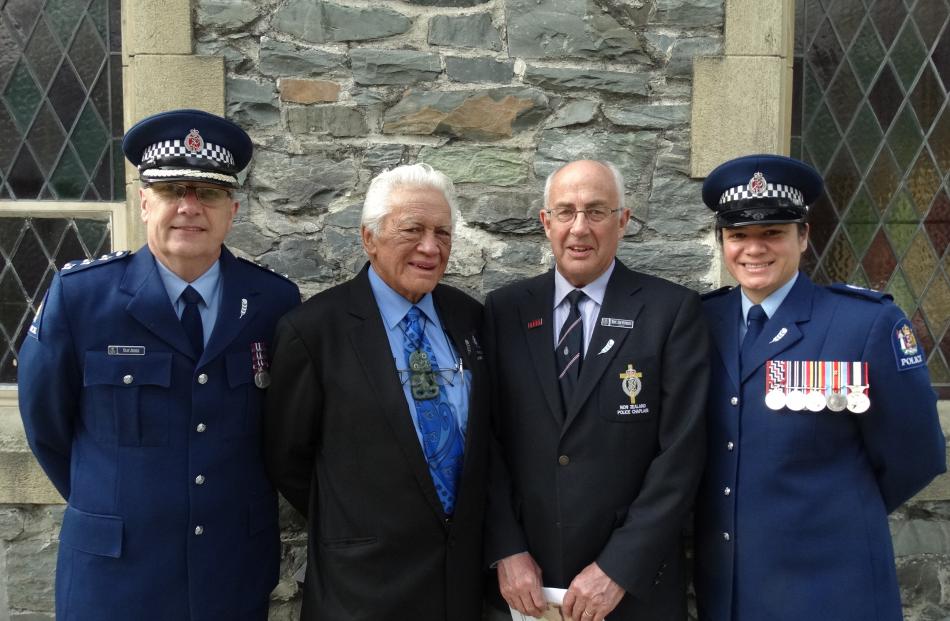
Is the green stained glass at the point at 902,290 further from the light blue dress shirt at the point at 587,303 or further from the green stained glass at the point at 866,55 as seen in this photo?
the light blue dress shirt at the point at 587,303

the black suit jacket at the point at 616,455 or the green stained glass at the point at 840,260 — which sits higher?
the green stained glass at the point at 840,260

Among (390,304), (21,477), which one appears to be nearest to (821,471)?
(390,304)

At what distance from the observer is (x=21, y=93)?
3281 millimetres

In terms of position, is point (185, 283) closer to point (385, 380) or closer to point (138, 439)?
point (138, 439)

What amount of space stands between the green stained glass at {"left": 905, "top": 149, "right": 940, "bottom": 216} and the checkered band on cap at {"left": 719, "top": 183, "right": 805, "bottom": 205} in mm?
1360

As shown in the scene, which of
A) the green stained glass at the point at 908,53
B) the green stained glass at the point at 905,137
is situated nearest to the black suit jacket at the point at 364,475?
the green stained glass at the point at 905,137

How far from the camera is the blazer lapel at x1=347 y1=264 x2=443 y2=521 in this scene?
7.17 ft

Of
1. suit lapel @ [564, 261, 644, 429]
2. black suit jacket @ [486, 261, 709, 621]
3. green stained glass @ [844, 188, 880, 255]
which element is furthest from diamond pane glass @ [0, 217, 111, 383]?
green stained glass @ [844, 188, 880, 255]

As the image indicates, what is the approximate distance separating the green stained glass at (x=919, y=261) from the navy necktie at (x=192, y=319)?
2.94 metres

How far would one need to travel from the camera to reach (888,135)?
3369mm

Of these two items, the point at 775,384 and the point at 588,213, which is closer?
the point at 775,384

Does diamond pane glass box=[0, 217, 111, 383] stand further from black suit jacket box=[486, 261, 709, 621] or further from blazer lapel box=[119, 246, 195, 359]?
black suit jacket box=[486, 261, 709, 621]

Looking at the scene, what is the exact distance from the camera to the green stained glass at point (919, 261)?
3402 millimetres

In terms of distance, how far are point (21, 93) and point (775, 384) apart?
3191 millimetres
